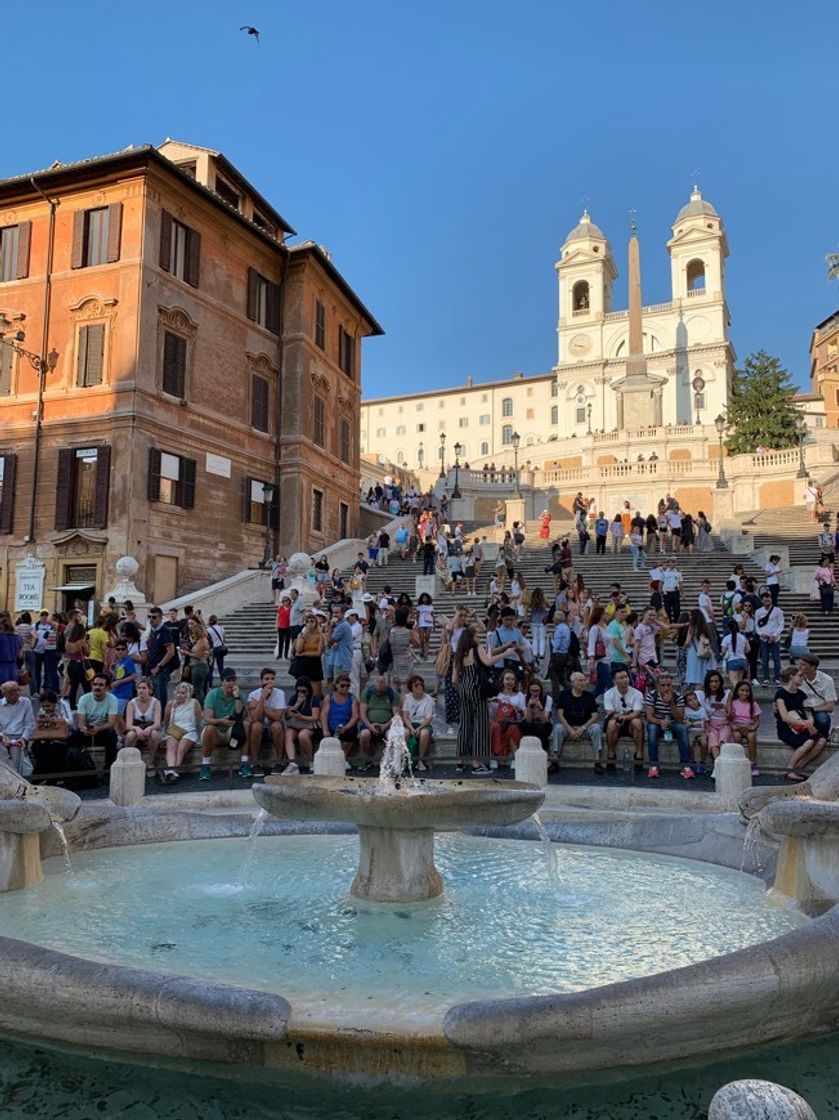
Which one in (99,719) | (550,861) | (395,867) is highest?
(99,719)

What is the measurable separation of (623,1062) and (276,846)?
4.06 meters

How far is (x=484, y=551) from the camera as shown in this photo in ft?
93.6

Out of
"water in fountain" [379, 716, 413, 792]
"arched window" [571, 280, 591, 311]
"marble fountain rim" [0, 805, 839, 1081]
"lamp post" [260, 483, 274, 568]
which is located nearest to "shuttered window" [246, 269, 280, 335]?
"lamp post" [260, 483, 274, 568]

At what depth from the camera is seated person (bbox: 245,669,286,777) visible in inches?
394

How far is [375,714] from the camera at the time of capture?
10.1 m

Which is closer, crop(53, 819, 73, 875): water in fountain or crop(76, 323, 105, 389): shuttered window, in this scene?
crop(53, 819, 73, 875): water in fountain

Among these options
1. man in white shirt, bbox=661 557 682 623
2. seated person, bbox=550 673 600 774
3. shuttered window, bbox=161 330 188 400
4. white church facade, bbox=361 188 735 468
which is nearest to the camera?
seated person, bbox=550 673 600 774

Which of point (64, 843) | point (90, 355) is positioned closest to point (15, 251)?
point (90, 355)

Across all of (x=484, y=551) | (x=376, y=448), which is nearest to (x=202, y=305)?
(x=484, y=551)

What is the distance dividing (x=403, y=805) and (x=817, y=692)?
628cm

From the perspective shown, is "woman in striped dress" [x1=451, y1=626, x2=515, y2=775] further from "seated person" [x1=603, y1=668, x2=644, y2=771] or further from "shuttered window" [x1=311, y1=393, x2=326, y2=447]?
"shuttered window" [x1=311, y1=393, x2=326, y2=447]

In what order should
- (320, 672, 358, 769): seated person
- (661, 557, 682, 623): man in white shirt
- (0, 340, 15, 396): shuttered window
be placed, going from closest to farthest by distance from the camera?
(320, 672, 358, 769): seated person, (661, 557, 682, 623): man in white shirt, (0, 340, 15, 396): shuttered window

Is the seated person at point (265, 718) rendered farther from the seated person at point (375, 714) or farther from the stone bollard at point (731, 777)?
the stone bollard at point (731, 777)

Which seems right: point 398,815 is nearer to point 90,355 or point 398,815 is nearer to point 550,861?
Answer: point 550,861
